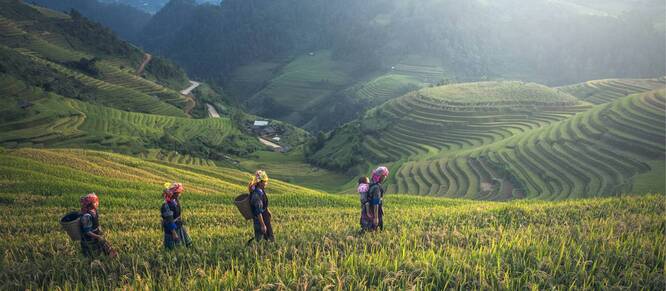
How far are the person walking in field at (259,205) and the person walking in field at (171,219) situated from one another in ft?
5.97

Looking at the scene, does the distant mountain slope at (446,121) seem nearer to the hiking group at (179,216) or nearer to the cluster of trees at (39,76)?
the cluster of trees at (39,76)

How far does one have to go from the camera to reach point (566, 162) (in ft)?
174

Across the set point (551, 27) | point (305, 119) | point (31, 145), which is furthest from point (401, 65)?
point (31, 145)

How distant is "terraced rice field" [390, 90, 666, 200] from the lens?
154 ft

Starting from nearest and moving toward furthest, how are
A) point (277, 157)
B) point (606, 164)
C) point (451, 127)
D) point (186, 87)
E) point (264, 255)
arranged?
point (264, 255) → point (606, 164) → point (451, 127) → point (277, 157) → point (186, 87)

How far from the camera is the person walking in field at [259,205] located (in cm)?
928

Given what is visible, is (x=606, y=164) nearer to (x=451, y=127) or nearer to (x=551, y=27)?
(x=451, y=127)

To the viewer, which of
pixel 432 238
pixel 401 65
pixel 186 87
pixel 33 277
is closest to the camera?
pixel 33 277

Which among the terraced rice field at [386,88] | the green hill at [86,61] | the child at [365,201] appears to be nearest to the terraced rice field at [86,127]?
the green hill at [86,61]

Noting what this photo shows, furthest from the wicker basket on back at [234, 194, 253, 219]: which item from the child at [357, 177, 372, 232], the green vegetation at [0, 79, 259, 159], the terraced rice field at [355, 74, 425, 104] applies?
the terraced rice field at [355, 74, 425, 104]

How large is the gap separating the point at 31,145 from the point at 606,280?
6497 centimetres

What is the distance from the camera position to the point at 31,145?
2094 inches

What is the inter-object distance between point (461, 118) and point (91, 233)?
8695 centimetres

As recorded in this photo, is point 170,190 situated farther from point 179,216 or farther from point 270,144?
point 270,144
